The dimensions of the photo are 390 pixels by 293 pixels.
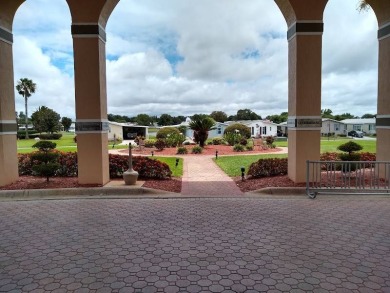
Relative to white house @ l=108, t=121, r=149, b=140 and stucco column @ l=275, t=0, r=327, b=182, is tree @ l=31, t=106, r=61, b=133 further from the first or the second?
stucco column @ l=275, t=0, r=327, b=182

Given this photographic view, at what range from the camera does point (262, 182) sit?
9914 mm

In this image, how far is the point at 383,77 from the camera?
32.4 feet

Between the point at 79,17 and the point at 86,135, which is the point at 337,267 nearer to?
the point at 86,135

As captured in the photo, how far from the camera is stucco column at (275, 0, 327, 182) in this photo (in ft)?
30.0

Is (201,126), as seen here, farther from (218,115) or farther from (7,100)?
(218,115)

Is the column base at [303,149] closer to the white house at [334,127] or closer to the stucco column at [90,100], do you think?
the stucco column at [90,100]

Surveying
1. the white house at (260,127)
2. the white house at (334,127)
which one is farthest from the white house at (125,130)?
the white house at (334,127)

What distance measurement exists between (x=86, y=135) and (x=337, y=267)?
288 inches

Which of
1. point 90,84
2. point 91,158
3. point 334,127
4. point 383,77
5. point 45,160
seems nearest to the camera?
point 90,84

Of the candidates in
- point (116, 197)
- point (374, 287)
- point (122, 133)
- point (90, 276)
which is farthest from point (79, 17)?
point (122, 133)

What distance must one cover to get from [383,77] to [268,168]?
14.7 ft

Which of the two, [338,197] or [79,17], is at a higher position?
[79,17]

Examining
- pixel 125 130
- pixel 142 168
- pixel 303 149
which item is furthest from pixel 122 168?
pixel 125 130

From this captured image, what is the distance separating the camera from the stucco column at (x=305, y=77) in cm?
915
